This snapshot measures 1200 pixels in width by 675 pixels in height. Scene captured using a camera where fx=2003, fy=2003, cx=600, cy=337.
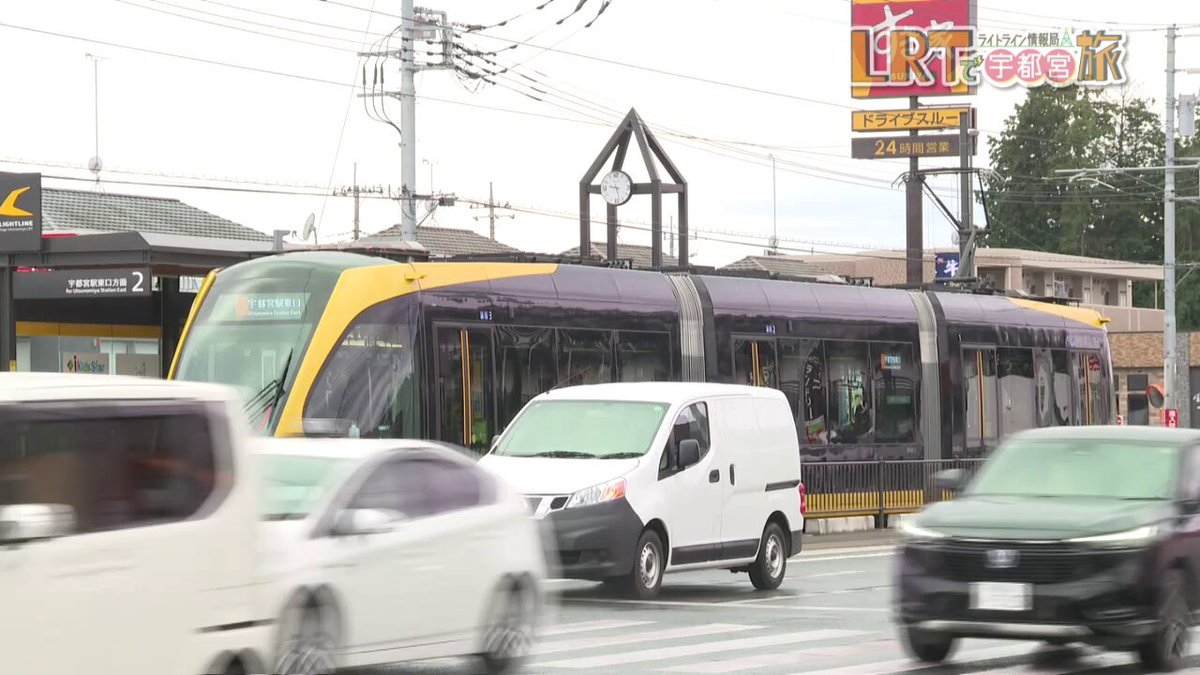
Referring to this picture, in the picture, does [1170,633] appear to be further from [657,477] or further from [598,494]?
[657,477]

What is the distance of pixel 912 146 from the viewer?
201 feet

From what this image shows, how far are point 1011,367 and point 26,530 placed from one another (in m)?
29.4

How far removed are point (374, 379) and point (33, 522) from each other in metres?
13.9

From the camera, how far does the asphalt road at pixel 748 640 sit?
1310 cm

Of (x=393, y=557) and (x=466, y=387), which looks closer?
(x=393, y=557)

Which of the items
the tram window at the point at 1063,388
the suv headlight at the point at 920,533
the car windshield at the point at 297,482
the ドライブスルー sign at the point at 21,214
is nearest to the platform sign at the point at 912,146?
the tram window at the point at 1063,388

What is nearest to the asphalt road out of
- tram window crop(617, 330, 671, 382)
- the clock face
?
tram window crop(617, 330, 671, 382)

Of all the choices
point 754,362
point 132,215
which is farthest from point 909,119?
point 754,362

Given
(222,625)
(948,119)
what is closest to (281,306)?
(222,625)

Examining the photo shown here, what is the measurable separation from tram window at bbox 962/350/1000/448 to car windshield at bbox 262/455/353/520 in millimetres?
23788

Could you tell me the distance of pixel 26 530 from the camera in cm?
833

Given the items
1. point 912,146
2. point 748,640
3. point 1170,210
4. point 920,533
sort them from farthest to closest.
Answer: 1. point 912,146
2. point 1170,210
3. point 748,640
4. point 920,533

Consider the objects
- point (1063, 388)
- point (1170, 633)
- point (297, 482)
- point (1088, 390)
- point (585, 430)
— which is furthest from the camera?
point (1088, 390)
